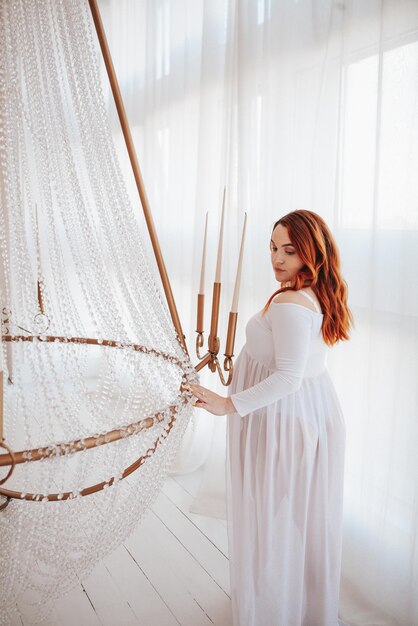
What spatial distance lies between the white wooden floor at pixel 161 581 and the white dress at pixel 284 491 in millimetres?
289

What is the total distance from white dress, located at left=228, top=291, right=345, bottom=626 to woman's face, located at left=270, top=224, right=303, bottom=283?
9 cm

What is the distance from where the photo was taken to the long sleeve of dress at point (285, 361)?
4.67 feet

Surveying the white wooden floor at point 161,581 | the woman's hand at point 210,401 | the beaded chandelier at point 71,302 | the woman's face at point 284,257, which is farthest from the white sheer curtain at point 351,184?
the beaded chandelier at point 71,302

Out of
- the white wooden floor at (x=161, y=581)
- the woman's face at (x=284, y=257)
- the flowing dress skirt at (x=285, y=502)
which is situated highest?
the woman's face at (x=284, y=257)

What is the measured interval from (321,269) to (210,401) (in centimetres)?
55

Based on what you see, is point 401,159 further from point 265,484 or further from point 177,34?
point 177,34

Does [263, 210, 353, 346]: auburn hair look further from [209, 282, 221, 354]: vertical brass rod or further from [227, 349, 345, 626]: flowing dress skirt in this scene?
[209, 282, 221, 354]: vertical brass rod

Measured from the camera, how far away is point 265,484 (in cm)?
156

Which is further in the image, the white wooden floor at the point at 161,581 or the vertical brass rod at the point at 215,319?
the white wooden floor at the point at 161,581

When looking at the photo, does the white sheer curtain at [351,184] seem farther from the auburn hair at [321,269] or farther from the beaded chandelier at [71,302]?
the beaded chandelier at [71,302]

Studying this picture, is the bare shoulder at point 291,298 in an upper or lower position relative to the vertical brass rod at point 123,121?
lower

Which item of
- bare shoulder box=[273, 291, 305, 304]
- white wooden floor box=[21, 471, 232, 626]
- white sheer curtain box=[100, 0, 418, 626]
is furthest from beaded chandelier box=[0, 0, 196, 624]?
white sheer curtain box=[100, 0, 418, 626]

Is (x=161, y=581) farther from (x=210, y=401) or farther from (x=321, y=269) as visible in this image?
(x=321, y=269)

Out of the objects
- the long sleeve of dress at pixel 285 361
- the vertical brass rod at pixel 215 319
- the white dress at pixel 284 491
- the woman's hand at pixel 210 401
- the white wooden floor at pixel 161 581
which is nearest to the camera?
the vertical brass rod at pixel 215 319
